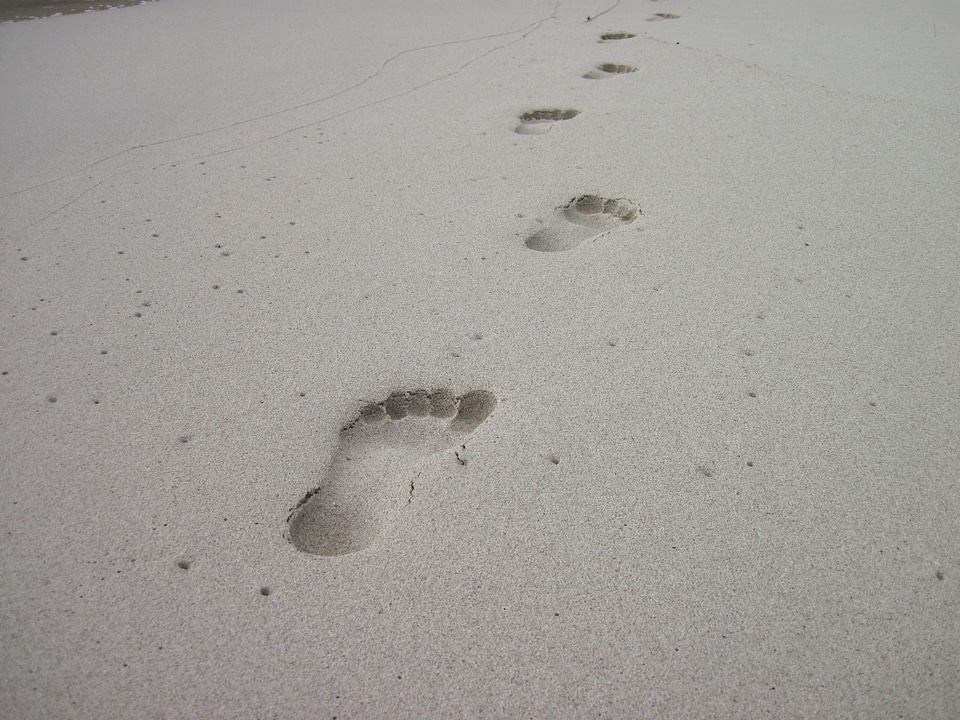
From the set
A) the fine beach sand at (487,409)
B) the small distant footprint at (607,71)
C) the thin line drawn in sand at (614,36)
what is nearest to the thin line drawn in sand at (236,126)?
the fine beach sand at (487,409)

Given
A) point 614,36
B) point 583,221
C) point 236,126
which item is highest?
point 236,126

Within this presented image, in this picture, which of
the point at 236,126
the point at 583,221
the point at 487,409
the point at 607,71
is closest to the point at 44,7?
the point at 236,126

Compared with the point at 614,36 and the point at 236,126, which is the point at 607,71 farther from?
the point at 236,126

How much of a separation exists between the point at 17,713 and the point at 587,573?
94 cm

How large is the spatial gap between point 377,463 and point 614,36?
3505 mm

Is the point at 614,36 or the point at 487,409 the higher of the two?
the point at 487,409

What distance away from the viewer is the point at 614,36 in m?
4.17

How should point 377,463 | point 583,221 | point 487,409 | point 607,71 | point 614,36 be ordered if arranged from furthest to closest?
point 614,36
point 607,71
point 583,221
point 487,409
point 377,463

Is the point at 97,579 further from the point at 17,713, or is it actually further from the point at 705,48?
the point at 705,48

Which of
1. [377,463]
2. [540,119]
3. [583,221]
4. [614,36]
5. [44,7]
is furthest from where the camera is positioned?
[44,7]

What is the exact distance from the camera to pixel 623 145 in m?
2.80

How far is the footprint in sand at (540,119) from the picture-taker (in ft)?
9.80

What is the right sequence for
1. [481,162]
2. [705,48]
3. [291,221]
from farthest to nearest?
[705,48], [481,162], [291,221]

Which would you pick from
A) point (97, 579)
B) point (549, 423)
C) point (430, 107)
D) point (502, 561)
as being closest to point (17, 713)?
point (97, 579)
